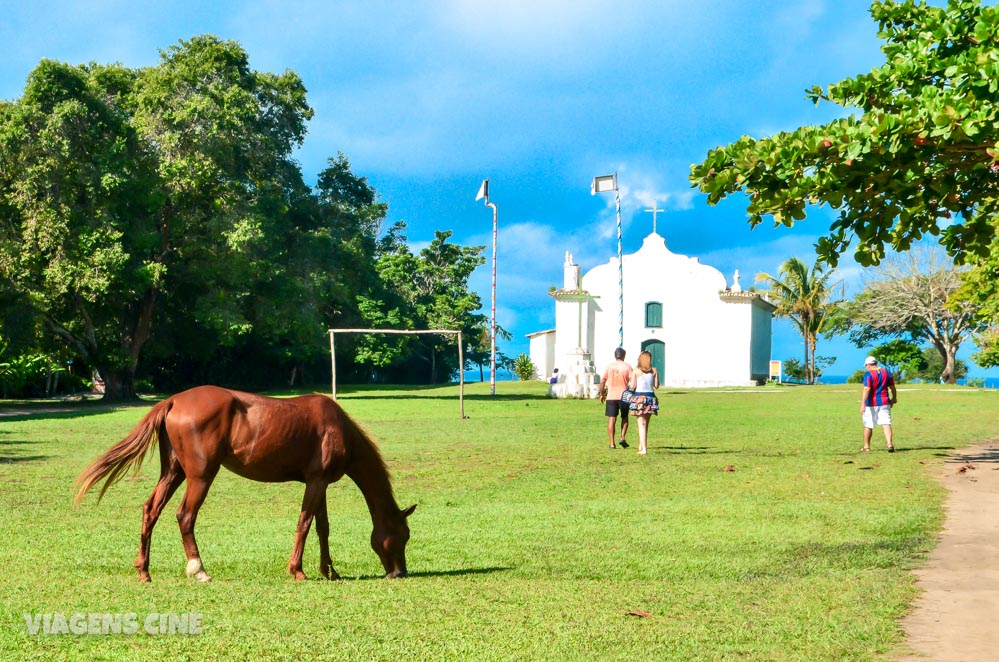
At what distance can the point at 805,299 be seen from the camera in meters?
67.1

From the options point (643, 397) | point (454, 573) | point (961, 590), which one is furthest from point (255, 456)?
point (643, 397)

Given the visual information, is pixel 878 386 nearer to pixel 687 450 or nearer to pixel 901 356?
pixel 687 450

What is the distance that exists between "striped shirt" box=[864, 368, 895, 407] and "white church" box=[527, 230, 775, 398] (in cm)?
4028

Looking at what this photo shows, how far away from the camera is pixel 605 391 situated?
63.4 feet

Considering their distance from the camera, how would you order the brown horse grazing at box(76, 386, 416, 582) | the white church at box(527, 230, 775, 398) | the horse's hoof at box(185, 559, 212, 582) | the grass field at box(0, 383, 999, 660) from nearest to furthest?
1. the grass field at box(0, 383, 999, 660)
2. the horse's hoof at box(185, 559, 212, 582)
3. the brown horse grazing at box(76, 386, 416, 582)
4. the white church at box(527, 230, 775, 398)

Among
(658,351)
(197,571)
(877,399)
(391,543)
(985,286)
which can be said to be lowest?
(197,571)

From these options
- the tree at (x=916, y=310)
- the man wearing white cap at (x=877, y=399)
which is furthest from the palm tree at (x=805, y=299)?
the man wearing white cap at (x=877, y=399)

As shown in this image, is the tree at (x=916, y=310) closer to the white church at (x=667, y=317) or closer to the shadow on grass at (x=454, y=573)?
the white church at (x=667, y=317)

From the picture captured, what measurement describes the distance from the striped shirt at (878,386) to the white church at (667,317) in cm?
4028

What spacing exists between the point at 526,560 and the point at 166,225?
3784 centimetres

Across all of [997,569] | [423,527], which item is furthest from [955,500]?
[423,527]

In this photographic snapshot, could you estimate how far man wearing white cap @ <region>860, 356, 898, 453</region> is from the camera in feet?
59.1

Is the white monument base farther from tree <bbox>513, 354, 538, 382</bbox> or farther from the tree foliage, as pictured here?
the tree foliage

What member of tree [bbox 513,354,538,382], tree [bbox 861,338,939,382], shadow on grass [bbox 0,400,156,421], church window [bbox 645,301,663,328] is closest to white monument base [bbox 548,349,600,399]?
church window [bbox 645,301,663,328]
